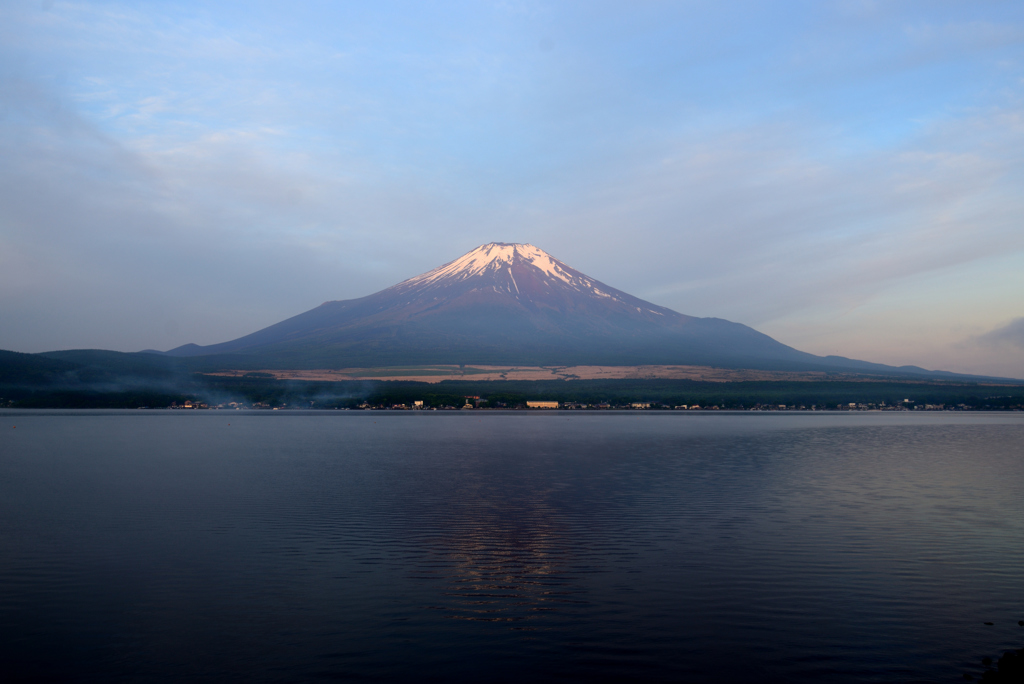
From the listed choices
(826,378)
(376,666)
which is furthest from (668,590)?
(826,378)

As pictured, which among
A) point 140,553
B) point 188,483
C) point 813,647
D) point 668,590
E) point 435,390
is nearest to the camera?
point 813,647

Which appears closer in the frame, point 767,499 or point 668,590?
point 668,590

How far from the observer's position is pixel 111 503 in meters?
22.2

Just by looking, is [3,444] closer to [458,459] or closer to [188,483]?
[188,483]

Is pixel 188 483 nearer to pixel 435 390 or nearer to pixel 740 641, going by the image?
pixel 740 641

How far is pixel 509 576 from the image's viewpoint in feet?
44.1

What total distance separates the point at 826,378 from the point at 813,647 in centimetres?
19299

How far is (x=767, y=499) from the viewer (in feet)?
75.7

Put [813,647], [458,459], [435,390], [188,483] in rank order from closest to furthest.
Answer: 1. [813,647]
2. [188,483]
3. [458,459]
4. [435,390]

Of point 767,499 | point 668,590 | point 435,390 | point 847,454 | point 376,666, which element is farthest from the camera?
point 435,390

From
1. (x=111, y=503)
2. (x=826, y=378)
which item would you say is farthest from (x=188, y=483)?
(x=826, y=378)

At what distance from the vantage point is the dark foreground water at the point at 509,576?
9234mm

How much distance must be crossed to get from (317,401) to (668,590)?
141260 millimetres

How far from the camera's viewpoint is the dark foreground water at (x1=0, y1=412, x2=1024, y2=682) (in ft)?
30.3
